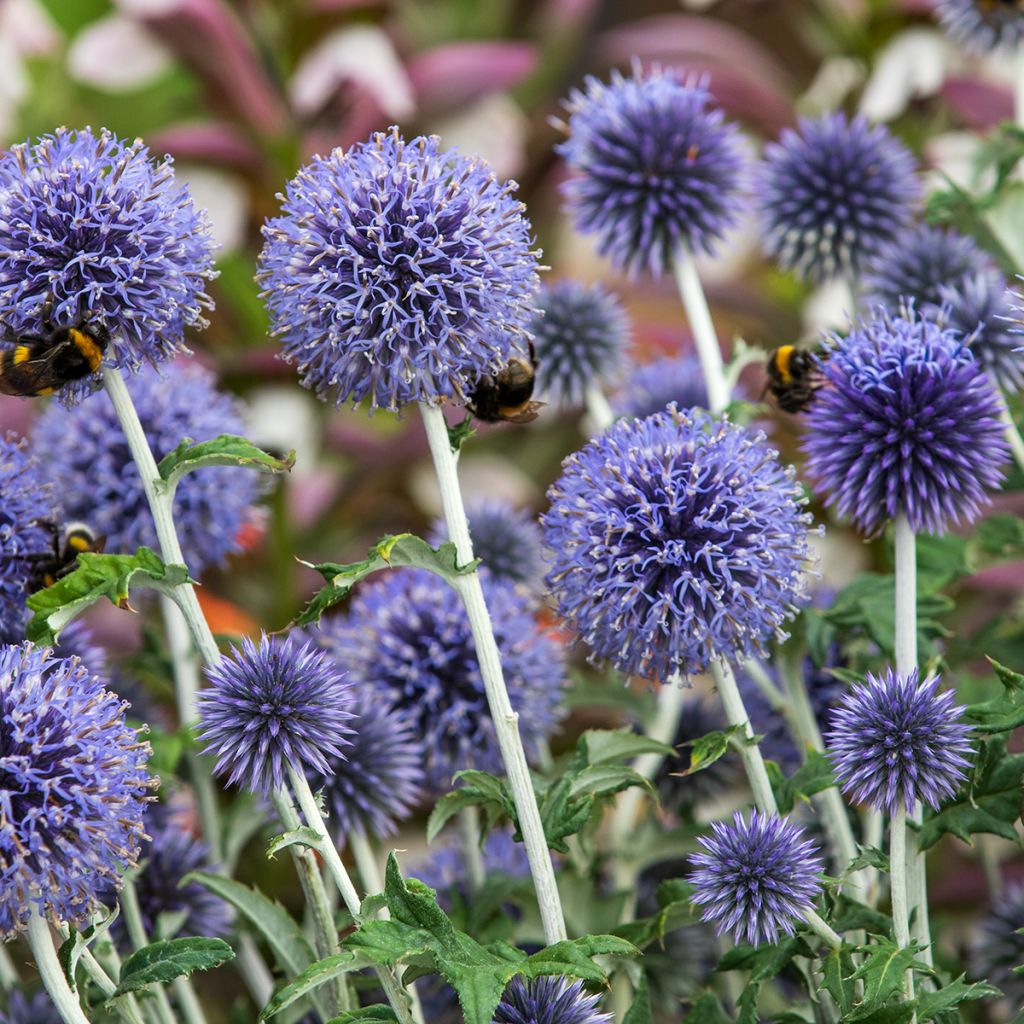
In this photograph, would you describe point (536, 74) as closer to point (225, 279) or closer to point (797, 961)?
point (225, 279)

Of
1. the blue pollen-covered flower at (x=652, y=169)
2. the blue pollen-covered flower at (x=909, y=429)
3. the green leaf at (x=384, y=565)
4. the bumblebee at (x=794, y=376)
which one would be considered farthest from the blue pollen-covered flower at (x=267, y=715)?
the blue pollen-covered flower at (x=652, y=169)

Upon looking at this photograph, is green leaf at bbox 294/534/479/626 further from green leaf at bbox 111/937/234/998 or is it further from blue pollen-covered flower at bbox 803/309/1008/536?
blue pollen-covered flower at bbox 803/309/1008/536

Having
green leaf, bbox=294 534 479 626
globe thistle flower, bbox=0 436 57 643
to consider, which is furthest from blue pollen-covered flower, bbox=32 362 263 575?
green leaf, bbox=294 534 479 626

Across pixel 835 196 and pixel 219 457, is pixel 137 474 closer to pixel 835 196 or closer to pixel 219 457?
pixel 219 457

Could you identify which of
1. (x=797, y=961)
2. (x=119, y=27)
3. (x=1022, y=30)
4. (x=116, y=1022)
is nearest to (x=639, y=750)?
(x=797, y=961)

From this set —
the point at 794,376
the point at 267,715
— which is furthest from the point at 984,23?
the point at 267,715

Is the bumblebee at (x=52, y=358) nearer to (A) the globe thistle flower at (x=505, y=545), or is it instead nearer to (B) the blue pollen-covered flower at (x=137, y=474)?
(B) the blue pollen-covered flower at (x=137, y=474)

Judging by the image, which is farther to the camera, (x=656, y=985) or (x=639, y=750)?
(x=656, y=985)
